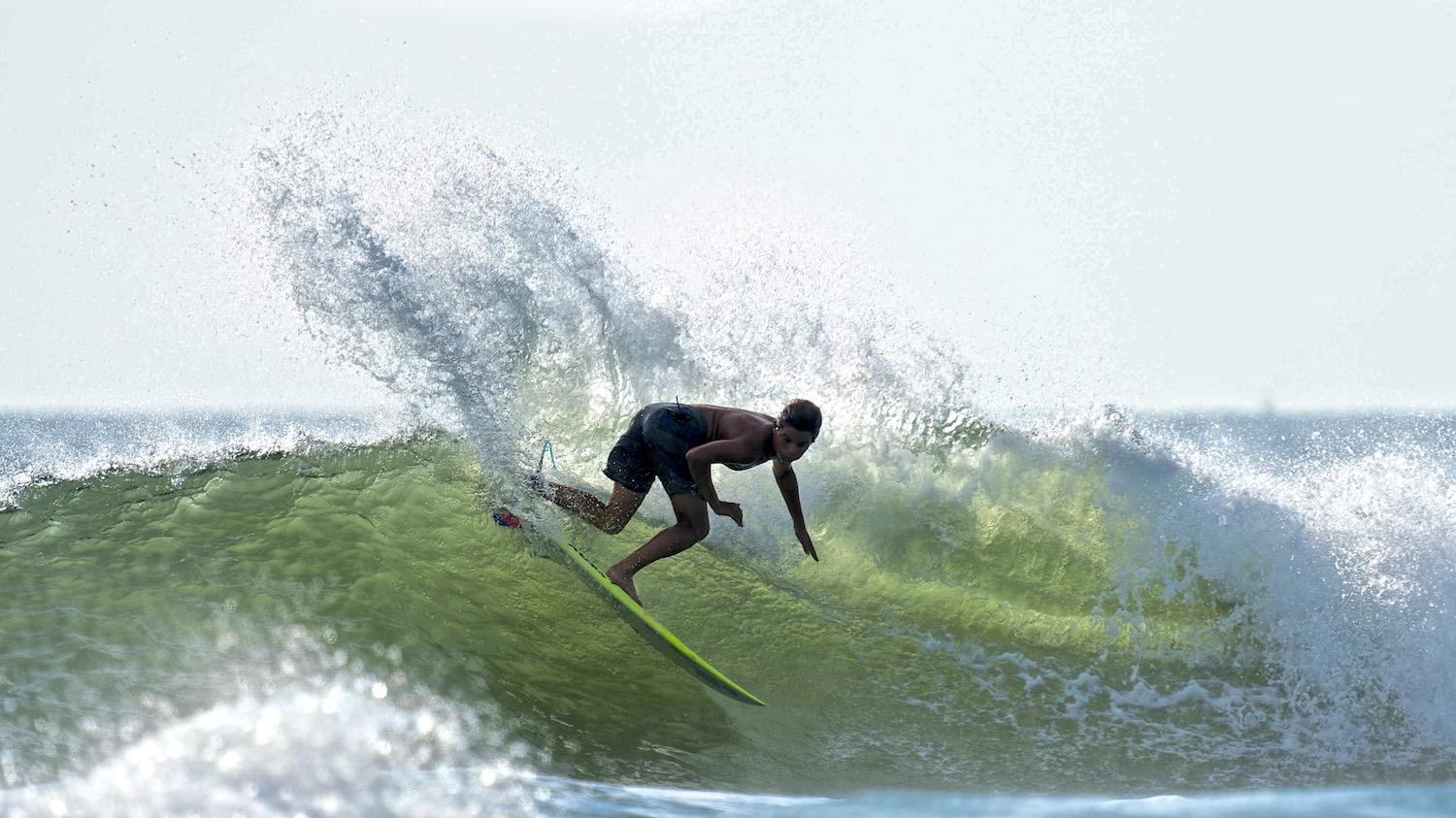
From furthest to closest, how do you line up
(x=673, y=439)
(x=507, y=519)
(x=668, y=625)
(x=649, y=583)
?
(x=649, y=583)
(x=507, y=519)
(x=668, y=625)
(x=673, y=439)

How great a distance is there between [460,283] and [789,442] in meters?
3.95

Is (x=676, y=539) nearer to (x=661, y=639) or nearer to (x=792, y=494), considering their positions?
(x=661, y=639)

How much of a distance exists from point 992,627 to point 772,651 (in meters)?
1.53

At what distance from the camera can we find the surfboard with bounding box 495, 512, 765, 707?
4.86 metres

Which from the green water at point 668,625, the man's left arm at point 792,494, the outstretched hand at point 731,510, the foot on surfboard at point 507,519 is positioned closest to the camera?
the green water at point 668,625

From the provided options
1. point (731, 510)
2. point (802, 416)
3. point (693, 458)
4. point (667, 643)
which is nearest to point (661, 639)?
point (667, 643)

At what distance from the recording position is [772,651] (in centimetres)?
560

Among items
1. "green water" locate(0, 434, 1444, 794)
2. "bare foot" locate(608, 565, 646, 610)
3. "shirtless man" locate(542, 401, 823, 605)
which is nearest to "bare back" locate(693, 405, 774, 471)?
"shirtless man" locate(542, 401, 823, 605)

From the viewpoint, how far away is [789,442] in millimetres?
4828

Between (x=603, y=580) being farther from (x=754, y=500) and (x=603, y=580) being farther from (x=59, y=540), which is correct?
(x=59, y=540)

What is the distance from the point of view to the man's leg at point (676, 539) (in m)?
5.14

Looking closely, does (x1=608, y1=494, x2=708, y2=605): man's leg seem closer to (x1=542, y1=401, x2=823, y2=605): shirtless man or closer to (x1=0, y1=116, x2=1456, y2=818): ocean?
(x1=542, y1=401, x2=823, y2=605): shirtless man

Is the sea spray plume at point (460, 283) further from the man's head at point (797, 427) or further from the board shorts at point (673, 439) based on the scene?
the man's head at point (797, 427)

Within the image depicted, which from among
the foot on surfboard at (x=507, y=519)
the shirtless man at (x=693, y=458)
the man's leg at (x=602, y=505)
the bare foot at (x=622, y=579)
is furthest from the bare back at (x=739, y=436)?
the foot on surfboard at (x=507, y=519)
